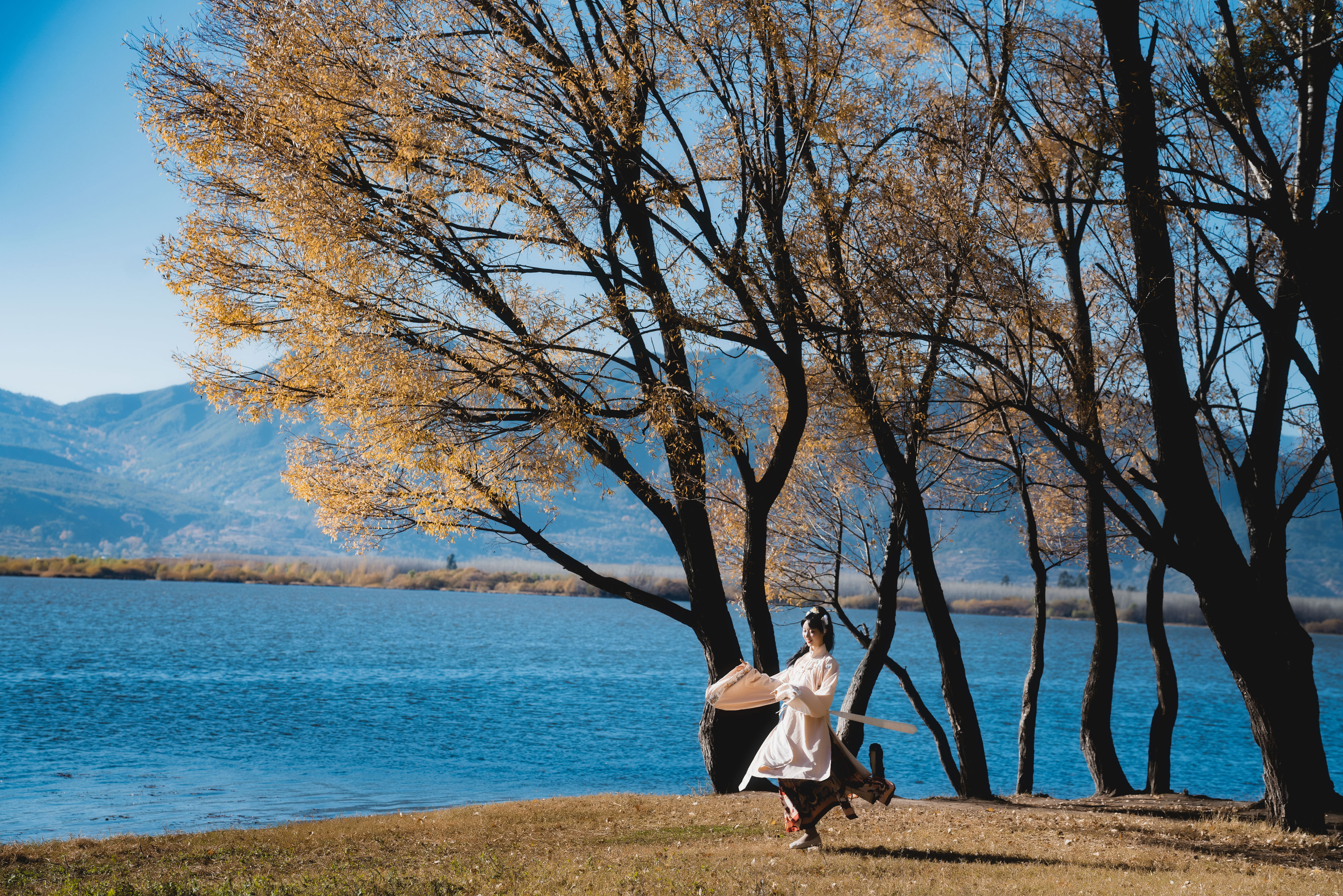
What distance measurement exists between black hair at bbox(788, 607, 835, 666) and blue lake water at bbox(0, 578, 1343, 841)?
9487mm

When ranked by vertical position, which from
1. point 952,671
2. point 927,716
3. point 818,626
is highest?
point 818,626

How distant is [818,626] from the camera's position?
307 inches

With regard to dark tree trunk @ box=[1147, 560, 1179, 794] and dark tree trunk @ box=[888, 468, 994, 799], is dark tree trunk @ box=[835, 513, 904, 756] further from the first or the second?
dark tree trunk @ box=[1147, 560, 1179, 794]

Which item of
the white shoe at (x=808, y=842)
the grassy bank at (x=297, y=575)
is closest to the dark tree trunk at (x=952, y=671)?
the white shoe at (x=808, y=842)

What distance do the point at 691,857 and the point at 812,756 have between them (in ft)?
4.07

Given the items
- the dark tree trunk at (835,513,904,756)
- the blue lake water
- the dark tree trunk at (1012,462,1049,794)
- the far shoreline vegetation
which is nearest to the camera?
the dark tree trunk at (835,513,904,756)

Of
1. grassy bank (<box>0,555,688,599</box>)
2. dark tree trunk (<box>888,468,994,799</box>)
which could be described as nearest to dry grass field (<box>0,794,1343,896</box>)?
dark tree trunk (<box>888,468,994,799</box>)

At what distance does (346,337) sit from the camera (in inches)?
417

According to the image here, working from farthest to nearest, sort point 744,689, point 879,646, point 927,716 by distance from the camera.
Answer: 1. point 927,716
2. point 879,646
3. point 744,689

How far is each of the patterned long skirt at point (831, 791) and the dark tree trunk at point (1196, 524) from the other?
415 cm

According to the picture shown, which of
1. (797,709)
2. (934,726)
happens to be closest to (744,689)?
(797,709)

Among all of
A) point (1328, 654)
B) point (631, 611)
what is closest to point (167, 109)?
point (1328, 654)

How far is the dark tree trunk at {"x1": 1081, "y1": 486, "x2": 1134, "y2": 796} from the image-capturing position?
43.8ft

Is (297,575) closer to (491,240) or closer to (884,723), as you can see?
(491,240)
